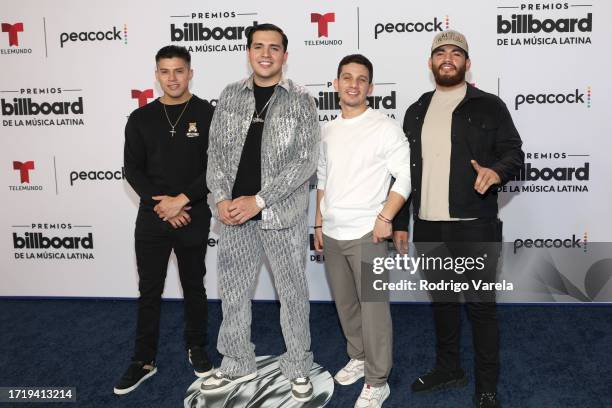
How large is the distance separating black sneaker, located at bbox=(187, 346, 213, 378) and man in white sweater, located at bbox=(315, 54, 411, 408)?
0.83 meters

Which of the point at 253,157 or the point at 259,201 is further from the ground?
the point at 253,157

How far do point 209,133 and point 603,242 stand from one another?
2.77 m

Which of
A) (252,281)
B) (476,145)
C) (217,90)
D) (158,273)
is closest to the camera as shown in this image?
(476,145)

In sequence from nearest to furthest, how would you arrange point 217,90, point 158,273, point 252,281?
point 252,281
point 158,273
point 217,90

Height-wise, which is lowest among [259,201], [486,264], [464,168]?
[486,264]

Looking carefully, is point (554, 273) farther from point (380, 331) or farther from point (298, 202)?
point (298, 202)

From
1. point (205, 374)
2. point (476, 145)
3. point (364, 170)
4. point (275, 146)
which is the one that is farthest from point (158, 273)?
point (476, 145)

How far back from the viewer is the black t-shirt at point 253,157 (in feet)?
7.57

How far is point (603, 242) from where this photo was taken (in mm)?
3467

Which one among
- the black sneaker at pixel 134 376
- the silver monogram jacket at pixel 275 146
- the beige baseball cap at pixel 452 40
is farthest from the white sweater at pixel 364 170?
the black sneaker at pixel 134 376

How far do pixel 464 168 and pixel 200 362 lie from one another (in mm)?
1644

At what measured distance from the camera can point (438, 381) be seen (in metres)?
2.46

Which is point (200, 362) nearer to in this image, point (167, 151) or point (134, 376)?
point (134, 376)

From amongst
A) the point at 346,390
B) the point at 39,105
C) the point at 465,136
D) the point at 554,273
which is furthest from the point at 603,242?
the point at 39,105
